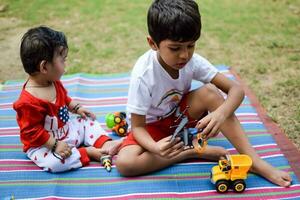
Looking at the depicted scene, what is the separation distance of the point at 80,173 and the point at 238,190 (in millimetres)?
998

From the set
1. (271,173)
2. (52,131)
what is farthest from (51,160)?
(271,173)

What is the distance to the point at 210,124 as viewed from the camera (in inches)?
88.9

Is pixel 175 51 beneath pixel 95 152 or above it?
above

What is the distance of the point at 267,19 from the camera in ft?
16.6

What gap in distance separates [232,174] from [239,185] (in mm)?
79

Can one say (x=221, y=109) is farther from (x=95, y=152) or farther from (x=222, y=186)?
(x=95, y=152)

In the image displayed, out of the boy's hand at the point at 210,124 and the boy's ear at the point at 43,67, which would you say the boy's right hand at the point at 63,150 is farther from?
the boy's hand at the point at 210,124

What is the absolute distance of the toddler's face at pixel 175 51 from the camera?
214 centimetres

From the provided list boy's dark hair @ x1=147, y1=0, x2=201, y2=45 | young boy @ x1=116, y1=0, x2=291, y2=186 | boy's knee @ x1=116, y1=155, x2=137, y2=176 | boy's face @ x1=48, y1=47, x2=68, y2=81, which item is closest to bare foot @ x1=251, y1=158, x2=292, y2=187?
young boy @ x1=116, y1=0, x2=291, y2=186

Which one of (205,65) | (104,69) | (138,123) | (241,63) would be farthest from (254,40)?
(138,123)

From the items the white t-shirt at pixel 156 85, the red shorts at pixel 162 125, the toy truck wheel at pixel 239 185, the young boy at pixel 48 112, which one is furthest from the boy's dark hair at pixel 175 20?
the toy truck wheel at pixel 239 185

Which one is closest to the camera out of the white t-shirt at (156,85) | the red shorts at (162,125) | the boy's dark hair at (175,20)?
the boy's dark hair at (175,20)

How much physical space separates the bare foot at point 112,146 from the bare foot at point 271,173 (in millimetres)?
901

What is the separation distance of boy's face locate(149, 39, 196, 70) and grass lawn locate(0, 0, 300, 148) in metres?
1.24
